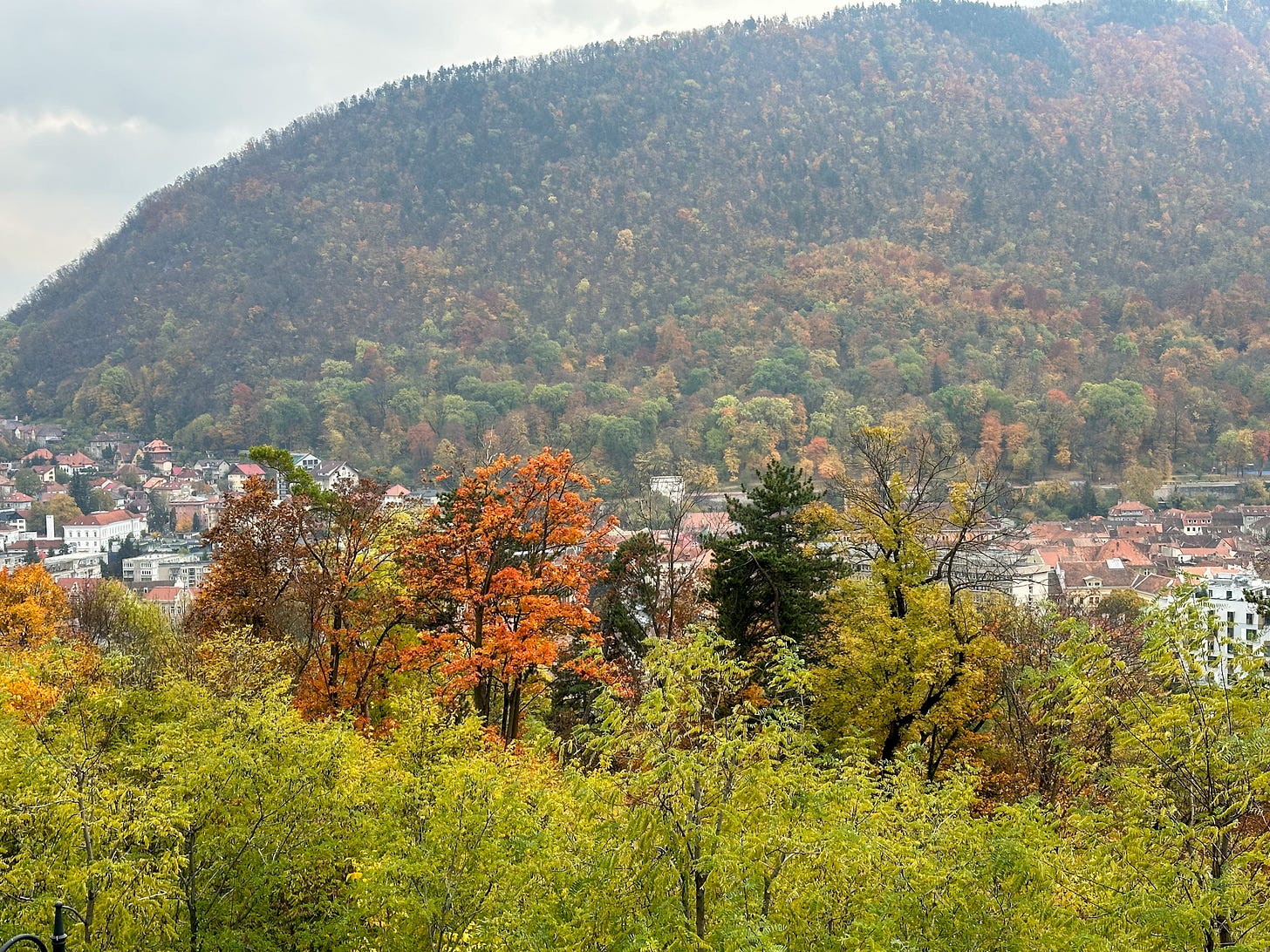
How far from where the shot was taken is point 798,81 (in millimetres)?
159875

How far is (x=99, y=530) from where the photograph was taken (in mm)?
78188

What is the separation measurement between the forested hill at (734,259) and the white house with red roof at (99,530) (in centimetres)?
1954

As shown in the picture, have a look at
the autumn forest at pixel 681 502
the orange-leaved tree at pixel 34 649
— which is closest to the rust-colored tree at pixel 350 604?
the autumn forest at pixel 681 502

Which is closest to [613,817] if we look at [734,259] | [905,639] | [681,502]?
[905,639]

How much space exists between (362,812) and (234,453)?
102976 millimetres

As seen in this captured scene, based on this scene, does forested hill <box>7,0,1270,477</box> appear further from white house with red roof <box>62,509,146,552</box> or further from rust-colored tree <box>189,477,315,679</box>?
rust-colored tree <box>189,477,315,679</box>

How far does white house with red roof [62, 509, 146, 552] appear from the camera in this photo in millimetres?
75875

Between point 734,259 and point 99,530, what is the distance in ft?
258

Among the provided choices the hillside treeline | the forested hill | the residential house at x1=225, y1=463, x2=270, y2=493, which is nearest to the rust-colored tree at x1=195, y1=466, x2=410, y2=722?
the hillside treeline

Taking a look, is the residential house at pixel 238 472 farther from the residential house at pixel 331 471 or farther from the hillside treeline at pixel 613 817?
the hillside treeline at pixel 613 817

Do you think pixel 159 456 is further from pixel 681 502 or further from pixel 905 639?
pixel 905 639

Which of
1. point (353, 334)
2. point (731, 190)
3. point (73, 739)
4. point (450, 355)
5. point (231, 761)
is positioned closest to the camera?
point (231, 761)

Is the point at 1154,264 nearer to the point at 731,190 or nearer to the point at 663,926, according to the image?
the point at 731,190

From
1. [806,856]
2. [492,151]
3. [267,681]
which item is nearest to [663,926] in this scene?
[806,856]
